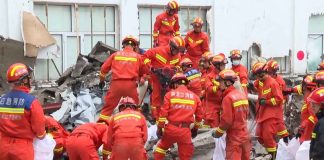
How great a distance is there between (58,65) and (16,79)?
6574mm

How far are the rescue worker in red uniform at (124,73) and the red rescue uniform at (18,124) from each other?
266 centimetres

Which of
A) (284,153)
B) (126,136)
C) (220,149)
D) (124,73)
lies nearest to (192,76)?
(124,73)

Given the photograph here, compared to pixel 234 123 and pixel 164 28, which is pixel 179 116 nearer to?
pixel 234 123

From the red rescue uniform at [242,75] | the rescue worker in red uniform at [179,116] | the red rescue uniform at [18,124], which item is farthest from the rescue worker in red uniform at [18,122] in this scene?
the red rescue uniform at [242,75]

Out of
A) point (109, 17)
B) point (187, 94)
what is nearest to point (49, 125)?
point (187, 94)

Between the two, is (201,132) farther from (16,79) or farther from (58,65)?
(58,65)

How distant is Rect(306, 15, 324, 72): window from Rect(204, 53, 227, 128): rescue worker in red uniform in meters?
7.96

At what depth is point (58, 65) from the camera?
13859 mm

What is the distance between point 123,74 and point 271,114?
2.98m

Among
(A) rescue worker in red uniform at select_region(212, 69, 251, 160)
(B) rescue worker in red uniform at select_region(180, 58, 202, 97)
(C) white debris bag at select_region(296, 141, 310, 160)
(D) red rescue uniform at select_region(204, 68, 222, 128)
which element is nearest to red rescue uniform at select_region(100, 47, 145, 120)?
(B) rescue worker in red uniform at select_region(180, 58, 202, 97)

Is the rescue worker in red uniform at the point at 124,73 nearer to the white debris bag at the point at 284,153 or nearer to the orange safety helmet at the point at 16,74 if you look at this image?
the orange safety helmet at the point at 16,74

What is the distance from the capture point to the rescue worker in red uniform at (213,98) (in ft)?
33.9

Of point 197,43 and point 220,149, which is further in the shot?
point 197,43

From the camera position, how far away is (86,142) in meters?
7.74
